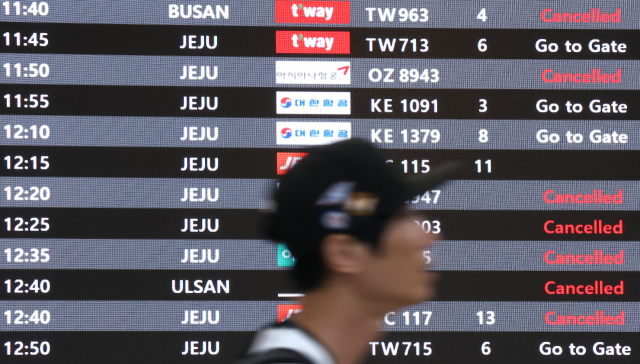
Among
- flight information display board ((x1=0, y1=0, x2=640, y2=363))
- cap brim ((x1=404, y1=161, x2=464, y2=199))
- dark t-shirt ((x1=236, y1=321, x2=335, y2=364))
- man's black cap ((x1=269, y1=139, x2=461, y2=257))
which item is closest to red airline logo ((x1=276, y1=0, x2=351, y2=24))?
flight information display board ((x1=0, y1=0, x2=640, y2=363))

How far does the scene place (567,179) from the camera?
2.69 m

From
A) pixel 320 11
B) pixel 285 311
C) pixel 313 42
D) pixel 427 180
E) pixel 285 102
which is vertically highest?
pixel 320 11

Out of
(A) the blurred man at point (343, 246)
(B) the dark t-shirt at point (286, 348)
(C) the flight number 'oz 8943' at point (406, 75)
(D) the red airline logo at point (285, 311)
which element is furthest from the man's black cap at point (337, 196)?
(C) the flight number 'oz 8943' at point (406, 75)

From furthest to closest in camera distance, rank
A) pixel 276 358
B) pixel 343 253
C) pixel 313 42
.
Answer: pixel 313 42, pixel 343 253, pixel 276 358

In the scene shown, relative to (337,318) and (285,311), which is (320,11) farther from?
(337,318)

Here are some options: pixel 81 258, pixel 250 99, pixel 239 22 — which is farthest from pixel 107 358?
pixel 239 22

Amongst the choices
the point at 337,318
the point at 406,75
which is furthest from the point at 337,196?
the point at 406,75

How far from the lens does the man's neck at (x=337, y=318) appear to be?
104cm

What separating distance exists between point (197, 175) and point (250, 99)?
362 millimetres

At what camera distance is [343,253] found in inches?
40.3

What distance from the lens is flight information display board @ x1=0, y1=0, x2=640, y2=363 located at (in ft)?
8.57

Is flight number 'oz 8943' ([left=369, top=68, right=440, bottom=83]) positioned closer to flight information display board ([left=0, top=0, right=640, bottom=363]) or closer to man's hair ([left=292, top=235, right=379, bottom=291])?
flight information display board ([left=0, top=0, right=640, bottom=363])

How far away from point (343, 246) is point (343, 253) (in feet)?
0.04

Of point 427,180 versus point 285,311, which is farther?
point 285,311
